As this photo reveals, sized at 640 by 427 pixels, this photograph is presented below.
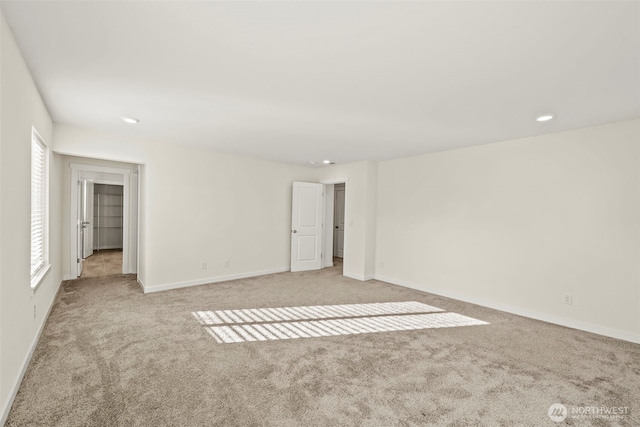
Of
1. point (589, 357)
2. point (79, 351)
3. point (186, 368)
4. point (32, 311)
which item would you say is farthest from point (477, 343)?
point (32, 311)

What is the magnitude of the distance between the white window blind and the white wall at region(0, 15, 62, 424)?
0.37m

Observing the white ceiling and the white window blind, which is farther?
the white window blind

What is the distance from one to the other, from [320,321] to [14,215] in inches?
112

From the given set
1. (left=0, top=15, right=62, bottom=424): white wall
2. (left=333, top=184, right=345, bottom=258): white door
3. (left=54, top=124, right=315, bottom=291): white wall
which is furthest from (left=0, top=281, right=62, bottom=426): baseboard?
(left=333, top=184, right=345, bottom=258): white door

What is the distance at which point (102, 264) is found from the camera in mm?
6605

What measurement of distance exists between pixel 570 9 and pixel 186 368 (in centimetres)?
336

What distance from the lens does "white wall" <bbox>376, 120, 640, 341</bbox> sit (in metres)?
3.21

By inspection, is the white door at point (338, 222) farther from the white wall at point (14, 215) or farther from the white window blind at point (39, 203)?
the white wall at point (14, 215)

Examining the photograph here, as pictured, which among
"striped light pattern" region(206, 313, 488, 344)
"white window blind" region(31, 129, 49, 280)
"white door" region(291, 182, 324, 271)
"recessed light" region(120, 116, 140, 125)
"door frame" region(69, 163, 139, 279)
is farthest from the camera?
"white door" region(291, 182, 324, 271)

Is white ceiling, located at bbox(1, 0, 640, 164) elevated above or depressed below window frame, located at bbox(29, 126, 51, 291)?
above

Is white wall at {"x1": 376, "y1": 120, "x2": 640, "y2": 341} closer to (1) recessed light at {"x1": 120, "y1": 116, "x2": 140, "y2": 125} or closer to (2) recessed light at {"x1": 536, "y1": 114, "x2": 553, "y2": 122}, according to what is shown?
(2) recessed light at {"x1": 536, "y1": 114, "x2": 553, "y2": 122}

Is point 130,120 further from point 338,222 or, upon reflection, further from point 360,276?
point 338,222

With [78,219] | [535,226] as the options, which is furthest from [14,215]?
[535,226]

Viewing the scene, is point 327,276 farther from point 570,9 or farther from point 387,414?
point 570,9
